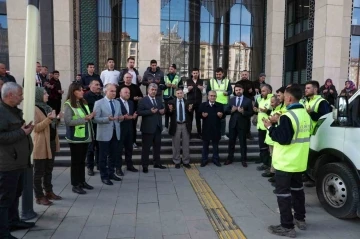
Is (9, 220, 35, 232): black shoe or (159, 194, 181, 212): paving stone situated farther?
(159, 194, 181, 212): paving stone

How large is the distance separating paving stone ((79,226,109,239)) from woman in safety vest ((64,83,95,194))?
1.59 m

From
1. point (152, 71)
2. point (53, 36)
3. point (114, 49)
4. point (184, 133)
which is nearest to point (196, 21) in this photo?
point (114, 49)

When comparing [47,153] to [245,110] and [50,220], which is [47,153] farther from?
[245,110]

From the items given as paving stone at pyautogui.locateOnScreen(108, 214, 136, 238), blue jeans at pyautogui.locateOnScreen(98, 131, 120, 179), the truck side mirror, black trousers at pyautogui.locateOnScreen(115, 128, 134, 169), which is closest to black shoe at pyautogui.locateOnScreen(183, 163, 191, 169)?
black trousers at pyautogui.locateOnScreen(115, 128, 134, 169)

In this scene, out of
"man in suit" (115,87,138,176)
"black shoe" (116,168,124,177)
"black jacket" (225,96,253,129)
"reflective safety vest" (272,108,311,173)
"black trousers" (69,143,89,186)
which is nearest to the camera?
"reflective safety vest" (272,108,311,173)

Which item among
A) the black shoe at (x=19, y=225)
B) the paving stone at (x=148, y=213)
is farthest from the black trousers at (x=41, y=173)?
the paving stone at (x=148, y=213)

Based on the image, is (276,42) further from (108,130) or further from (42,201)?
(42,201)

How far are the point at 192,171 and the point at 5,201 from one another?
446 cm

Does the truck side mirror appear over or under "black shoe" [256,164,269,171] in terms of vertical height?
over

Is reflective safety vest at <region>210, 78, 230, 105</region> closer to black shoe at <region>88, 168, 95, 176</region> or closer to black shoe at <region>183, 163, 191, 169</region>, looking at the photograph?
black shoe at <region>183, 163, 191, 169</region>

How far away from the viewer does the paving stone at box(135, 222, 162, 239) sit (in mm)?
3988

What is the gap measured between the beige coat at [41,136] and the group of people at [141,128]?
15mm

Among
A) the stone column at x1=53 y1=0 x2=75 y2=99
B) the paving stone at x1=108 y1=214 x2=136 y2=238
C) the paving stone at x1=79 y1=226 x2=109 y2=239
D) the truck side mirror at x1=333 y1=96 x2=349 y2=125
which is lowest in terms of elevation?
the paving stone at x1=79 y1=226 x2=109 y2=239

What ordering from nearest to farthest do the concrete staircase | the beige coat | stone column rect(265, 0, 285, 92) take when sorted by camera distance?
the beige coat
the concrete staircase
stone column rect(265, 0, 285, 92)
